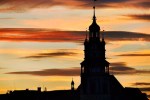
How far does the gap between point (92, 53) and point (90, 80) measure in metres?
4.64

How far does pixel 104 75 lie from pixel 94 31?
770cm

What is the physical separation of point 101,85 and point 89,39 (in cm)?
814

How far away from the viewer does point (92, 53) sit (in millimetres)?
196000

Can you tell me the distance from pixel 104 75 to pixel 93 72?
6.40 feet

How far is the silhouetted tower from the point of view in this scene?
195500 mm

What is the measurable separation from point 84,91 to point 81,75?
2879mm

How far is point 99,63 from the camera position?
19550 cm

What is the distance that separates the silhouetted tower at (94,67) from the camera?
→ 196m

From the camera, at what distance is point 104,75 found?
196m

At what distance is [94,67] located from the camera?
7707 inches

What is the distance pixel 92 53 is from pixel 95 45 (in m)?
1.54

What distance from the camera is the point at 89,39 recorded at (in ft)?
643

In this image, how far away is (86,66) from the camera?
19600cm

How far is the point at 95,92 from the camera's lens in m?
196
